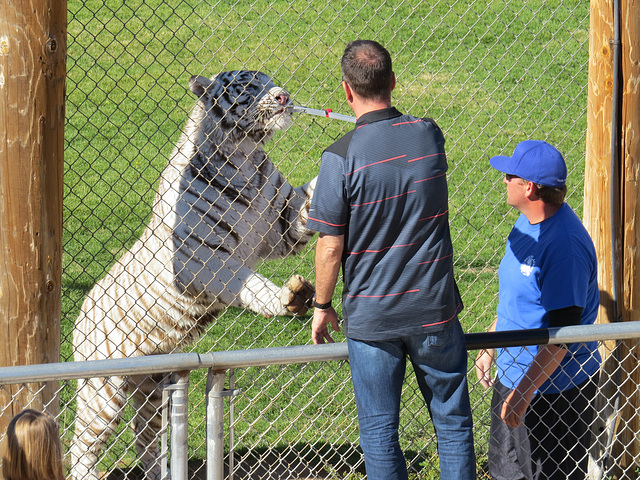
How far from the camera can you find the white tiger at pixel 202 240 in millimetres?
4480

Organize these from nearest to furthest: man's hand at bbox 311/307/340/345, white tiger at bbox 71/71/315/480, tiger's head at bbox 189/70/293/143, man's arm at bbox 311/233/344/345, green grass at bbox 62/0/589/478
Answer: man's arm at bbox 311/233/344/345 < man's hand at bbox 311/307/340/345 < tiger's head at bbox 189/70/293/143 < white tiger at bbox 71/71/315/480 < green grass at bbox 62/0/589/478

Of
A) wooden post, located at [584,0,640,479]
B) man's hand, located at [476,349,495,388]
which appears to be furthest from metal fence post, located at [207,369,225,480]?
wooden post, located at [584,0,640,479]

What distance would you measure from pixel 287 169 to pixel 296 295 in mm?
4942

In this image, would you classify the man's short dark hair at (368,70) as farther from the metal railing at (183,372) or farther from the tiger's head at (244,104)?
the tiger's head at (244,104)

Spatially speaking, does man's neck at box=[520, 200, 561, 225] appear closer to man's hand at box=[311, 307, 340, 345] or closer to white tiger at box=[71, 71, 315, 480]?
man's hand at box=[311, 307, 340, 345]

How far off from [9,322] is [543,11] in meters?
11.1

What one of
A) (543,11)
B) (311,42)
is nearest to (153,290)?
(311,42)

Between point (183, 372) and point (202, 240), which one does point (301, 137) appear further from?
point (183, 372)

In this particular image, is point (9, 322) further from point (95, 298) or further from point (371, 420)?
point (95, 298)

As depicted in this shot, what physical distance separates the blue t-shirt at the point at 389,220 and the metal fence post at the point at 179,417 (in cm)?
57

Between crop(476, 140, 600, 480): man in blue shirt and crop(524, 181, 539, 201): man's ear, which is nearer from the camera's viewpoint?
crop(476, 140, 600, 480): man in blue shirt

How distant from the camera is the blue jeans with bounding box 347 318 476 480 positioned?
259 cm

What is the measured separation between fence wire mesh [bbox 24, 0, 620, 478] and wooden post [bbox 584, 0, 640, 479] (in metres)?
0.59

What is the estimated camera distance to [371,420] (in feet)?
8.61
